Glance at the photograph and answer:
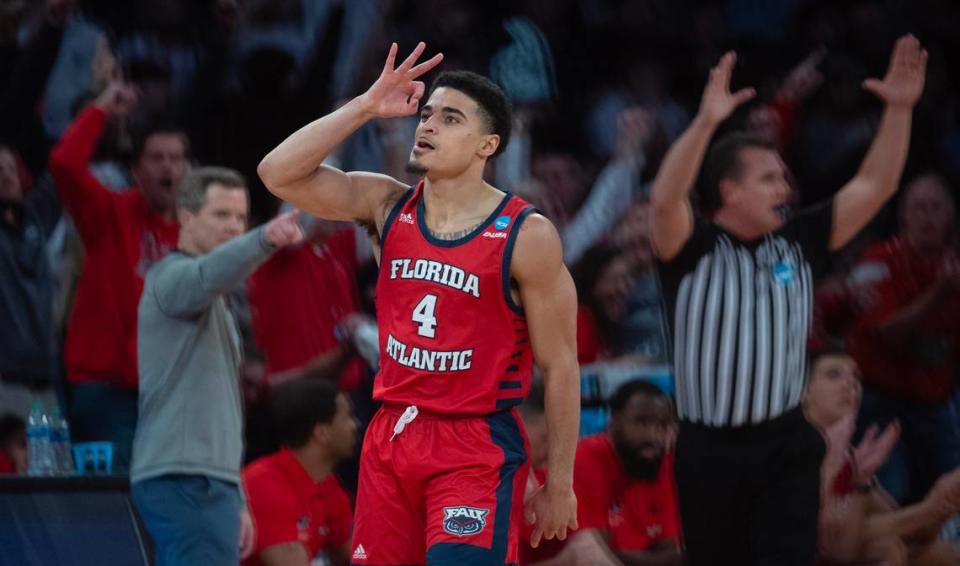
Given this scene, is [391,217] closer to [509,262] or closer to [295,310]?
[509,262]

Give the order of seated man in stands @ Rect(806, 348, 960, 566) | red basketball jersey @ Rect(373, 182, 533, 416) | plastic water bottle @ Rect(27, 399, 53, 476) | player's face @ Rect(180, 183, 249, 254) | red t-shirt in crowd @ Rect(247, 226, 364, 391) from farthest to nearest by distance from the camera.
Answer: red t-shirt in crowd @ Rect(247, 226, 364, 391)
seated man in stands @ Rect(806, 348, 960, 566)
plastic water bottle @ Rect(27, 399, 53, 476)
player's face @ Rect(180, 183, 249, 254)
red basketball jersey @ Rect(373, 182, 533, 416)

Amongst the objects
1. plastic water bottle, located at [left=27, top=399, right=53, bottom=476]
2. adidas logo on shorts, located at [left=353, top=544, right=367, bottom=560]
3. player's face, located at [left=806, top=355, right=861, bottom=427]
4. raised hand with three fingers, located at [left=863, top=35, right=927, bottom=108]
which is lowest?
adidas logo on shorts, located at [left=353, top=544, right=367, bottom=560]

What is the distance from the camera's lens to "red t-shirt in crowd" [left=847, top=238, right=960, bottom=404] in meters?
8.91

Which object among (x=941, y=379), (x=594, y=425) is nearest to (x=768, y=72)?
(x=941, y=379)

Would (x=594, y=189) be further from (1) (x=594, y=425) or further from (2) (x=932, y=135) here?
(2) (x=932, y=135)

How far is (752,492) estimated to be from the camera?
6.11m

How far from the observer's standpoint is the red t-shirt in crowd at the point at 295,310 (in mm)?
8188

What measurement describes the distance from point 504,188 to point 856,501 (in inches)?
109

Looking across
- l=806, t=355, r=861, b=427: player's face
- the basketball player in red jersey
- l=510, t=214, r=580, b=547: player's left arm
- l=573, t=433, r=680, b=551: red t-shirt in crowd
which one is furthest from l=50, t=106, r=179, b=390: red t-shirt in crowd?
l=806, t=355, r=861, b=427: player's face

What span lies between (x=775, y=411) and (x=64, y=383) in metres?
3.67

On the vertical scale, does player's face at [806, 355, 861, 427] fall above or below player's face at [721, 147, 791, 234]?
below

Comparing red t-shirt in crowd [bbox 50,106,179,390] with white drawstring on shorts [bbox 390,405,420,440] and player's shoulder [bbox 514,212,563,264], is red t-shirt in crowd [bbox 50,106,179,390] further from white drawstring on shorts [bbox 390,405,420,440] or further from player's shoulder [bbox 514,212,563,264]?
player's shoulder [bbox 514,212,563,264]

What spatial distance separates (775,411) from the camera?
6102 mm

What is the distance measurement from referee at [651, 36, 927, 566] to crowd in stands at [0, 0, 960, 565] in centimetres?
118
